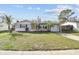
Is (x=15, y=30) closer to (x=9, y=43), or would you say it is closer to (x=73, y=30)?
(x=9, y=43)

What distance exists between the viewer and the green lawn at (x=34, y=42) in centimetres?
378

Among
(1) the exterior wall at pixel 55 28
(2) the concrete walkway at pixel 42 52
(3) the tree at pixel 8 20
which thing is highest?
(3) the tree at pixel 8 20

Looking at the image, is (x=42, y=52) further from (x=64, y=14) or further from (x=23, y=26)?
(x=64, y=14)

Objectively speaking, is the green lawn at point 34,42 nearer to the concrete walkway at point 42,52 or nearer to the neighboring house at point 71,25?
the concrete walkway at point 42,52

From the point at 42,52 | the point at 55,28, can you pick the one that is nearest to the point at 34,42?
the point at 42,52

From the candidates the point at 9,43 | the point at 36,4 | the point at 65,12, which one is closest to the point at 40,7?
the point at 36,4

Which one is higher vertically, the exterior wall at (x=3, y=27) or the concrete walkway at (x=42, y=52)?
the exterior wall at (x=3, y=27)

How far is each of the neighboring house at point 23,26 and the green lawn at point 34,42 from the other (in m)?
0.07

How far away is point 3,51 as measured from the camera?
12.4ft

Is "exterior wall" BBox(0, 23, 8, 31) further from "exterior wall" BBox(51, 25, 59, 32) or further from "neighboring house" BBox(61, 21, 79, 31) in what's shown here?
"neighboring house" BBox(61, 21, 79, 31)

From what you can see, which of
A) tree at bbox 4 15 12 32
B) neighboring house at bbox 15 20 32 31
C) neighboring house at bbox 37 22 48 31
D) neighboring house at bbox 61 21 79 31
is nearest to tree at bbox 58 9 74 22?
neighboring house at bbox 61 21 79 31

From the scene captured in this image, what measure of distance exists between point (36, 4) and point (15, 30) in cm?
40

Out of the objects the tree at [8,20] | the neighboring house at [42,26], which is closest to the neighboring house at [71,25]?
the neighboring house at [42,26]

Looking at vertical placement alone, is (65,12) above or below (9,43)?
above
